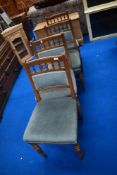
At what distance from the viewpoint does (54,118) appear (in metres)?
1.60

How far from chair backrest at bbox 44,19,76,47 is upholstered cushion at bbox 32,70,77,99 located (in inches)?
41.9

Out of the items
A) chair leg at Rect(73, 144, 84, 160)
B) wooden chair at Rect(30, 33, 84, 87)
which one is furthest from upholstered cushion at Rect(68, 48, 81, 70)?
chair leg at Rect(73, 144, 84, 160)

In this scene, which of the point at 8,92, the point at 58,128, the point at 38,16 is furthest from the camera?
the point at 38,16

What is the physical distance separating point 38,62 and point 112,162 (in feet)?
3.75

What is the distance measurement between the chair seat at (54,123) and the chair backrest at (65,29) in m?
1.12

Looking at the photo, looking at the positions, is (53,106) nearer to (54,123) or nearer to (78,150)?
(54,123)

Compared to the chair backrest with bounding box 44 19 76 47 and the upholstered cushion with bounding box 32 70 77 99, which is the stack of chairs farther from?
the chair backrest with bounding box 44 19 76 47

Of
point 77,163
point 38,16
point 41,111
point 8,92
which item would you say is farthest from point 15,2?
point 77,163

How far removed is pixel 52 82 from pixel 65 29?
1288 mm

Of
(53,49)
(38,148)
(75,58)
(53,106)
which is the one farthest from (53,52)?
(38,148)

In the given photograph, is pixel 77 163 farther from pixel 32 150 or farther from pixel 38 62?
pixel 38 62

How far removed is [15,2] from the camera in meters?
5.93

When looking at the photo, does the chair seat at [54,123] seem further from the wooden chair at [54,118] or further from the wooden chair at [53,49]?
the wooden chair at [53,49]

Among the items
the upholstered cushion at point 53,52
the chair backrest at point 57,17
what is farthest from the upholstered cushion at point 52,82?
the chair backrest at point 57,17
